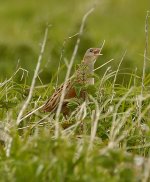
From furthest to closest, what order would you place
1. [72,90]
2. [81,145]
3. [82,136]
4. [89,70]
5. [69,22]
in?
[69,22] < [89,70] < [72,90] < [82,136] < [81,145]

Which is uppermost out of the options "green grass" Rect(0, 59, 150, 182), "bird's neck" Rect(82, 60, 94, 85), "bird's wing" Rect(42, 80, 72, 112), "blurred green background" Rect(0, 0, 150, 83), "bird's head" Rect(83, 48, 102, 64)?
"blurred green background" Rect(0, 0, 150, 83)

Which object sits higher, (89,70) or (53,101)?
(89,70)

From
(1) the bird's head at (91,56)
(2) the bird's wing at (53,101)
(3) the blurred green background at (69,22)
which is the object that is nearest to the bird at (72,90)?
(2) the bird's wing at (53,101)

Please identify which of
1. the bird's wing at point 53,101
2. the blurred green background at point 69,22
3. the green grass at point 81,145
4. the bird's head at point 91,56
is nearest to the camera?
the green grass at point 81,145

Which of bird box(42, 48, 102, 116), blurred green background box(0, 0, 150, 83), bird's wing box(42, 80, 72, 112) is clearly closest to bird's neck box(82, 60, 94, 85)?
bird box(42, 48, 102, 116)

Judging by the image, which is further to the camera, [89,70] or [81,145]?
[89,70]

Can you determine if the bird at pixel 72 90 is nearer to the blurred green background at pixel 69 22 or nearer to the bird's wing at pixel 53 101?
the bird's wing at pixel 53 101

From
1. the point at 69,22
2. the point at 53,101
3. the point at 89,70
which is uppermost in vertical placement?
the point at 69,22

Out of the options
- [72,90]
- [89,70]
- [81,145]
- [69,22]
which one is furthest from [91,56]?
[69,22]

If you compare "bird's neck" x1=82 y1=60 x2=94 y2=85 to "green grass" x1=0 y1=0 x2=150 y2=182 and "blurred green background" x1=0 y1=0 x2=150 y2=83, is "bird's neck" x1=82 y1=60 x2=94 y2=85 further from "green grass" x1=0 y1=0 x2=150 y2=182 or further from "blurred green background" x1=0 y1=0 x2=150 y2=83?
"blurred green background" x1=0 y1=0 x2=150 y2=83

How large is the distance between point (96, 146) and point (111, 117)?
0.58m

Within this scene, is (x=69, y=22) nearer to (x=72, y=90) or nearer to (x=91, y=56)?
(x=91, y=56)

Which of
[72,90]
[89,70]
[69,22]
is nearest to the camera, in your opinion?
[72,90]

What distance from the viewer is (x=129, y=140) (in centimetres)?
523
